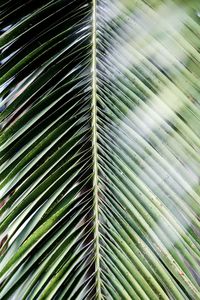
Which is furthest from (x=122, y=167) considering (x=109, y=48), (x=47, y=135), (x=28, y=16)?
(x=28, y=16)

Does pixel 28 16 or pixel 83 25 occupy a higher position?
pixel 28 16

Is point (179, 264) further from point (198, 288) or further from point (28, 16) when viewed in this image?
Answer: point (28, 16)

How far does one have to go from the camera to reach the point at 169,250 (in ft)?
2.54

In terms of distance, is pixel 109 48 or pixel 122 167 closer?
pixel 122 167

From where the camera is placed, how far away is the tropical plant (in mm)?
782

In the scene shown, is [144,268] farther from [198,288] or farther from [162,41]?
[162,41]

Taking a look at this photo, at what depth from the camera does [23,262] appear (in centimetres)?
81

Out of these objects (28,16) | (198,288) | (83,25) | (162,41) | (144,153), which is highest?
(28,16)

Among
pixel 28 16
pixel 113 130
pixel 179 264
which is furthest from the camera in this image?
pixel 28 16

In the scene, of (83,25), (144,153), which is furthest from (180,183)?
(83,25)

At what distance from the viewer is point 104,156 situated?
870 mm

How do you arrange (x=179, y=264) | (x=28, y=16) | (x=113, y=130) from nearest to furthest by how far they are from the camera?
(x=179, y=264), (x=113, y=130), (x=28, y=16)

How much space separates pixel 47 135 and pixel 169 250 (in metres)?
0.35

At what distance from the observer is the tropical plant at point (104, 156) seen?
782mm
